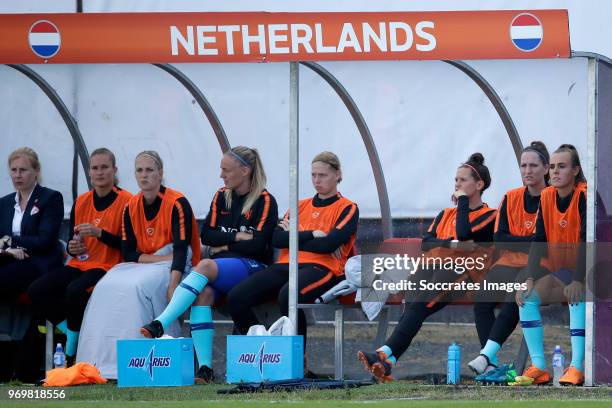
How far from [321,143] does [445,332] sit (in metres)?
3.87

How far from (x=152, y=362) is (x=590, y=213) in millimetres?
2738

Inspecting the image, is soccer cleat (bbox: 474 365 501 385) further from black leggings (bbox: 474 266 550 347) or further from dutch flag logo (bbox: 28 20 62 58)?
dutch flag logo (bbox: 28 20 62 58)

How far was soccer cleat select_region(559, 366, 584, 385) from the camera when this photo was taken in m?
7.89

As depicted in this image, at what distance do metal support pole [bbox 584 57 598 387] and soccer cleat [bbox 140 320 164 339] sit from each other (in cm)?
262

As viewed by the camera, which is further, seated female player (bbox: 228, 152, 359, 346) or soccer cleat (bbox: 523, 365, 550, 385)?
seated female player (bbox: 228, 152, 359, 346)

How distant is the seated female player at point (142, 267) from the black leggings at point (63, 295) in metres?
0.21

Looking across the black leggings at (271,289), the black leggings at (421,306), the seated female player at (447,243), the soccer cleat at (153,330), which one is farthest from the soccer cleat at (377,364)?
the soccer cleat at (153,330)

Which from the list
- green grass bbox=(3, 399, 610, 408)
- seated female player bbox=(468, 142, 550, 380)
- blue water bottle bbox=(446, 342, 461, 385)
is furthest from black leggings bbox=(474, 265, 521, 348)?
green grass bbox=(3, 399, 610, 408)

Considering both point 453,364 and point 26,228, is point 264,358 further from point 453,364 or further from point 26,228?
point 26,228

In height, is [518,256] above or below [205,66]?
below

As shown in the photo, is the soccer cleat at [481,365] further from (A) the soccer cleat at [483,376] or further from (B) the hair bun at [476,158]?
(B) the hair bun at [476,158]

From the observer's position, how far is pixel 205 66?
976 cm

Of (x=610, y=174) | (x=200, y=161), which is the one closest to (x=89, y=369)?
(x=200, y=161)

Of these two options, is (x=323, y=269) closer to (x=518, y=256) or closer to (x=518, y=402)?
(x=518, y=256)
